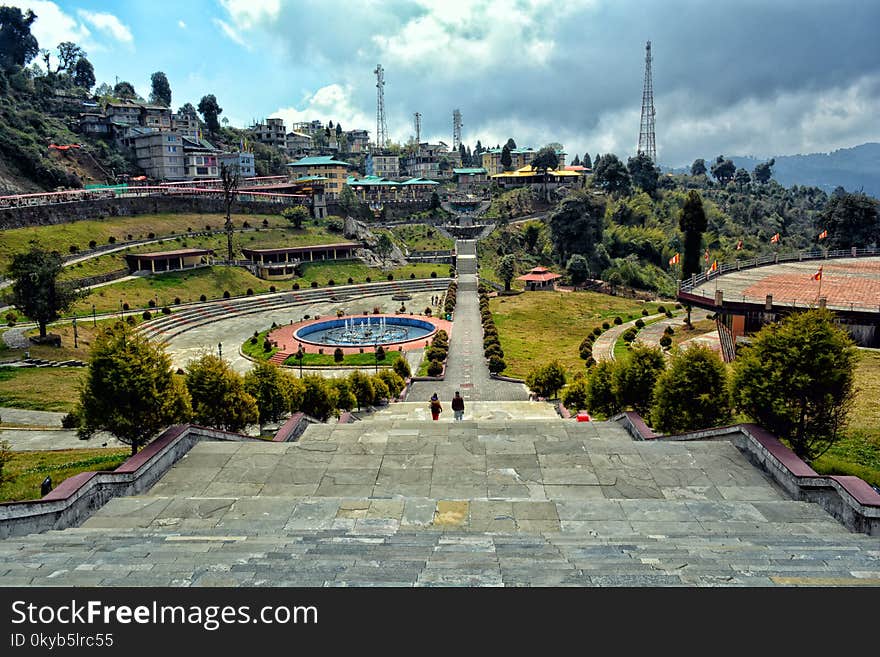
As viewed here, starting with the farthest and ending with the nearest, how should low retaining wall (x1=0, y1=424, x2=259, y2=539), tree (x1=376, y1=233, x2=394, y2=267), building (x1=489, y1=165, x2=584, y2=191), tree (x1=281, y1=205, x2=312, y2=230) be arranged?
building (x1=489, y1=165, x2=584, y2=191)
tree (x1=281, y1=205, x2=312, y2=230)
tree (x1=376, y1=233, x2=394, y2=267)
low retaining wall (x1=0, y1=424, x2=259, y2=539)

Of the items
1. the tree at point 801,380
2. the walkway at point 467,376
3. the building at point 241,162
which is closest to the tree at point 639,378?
the tree at point 801,380

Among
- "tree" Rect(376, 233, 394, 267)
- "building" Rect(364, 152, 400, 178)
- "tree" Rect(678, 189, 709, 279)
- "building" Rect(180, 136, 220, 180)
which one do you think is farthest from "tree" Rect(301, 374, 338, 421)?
"building" Rect(364, 152, 400, 178)

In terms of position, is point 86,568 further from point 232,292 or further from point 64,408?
point 232,292

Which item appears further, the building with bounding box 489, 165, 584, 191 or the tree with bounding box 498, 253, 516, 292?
the building with bounding box 489, 165, 584, 191

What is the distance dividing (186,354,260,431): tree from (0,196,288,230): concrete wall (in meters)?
60.1

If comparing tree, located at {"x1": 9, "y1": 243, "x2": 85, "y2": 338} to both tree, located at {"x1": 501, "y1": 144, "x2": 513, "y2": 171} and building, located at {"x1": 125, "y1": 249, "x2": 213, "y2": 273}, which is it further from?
tree, located at {"x1": 501, "y1": 144, "x2": 513, "y2": 171}

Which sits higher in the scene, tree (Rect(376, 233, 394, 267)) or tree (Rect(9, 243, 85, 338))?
tree (Rect(376, 233, 394, 267))

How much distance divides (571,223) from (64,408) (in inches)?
2675

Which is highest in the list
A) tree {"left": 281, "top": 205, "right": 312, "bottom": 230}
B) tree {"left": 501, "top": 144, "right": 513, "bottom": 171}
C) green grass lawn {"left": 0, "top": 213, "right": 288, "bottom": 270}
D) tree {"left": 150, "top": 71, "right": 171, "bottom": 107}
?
tree {"left": 150, "top": 71, "right": 171, "bottom": 107}

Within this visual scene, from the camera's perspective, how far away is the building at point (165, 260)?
2665 inches

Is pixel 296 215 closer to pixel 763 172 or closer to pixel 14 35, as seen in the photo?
A: pixel 14 35

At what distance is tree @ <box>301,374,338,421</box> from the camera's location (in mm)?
26250

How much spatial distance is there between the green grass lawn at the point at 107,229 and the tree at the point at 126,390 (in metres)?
47.0

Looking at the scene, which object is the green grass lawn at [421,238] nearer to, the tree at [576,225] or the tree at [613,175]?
the tree at [576,225]
